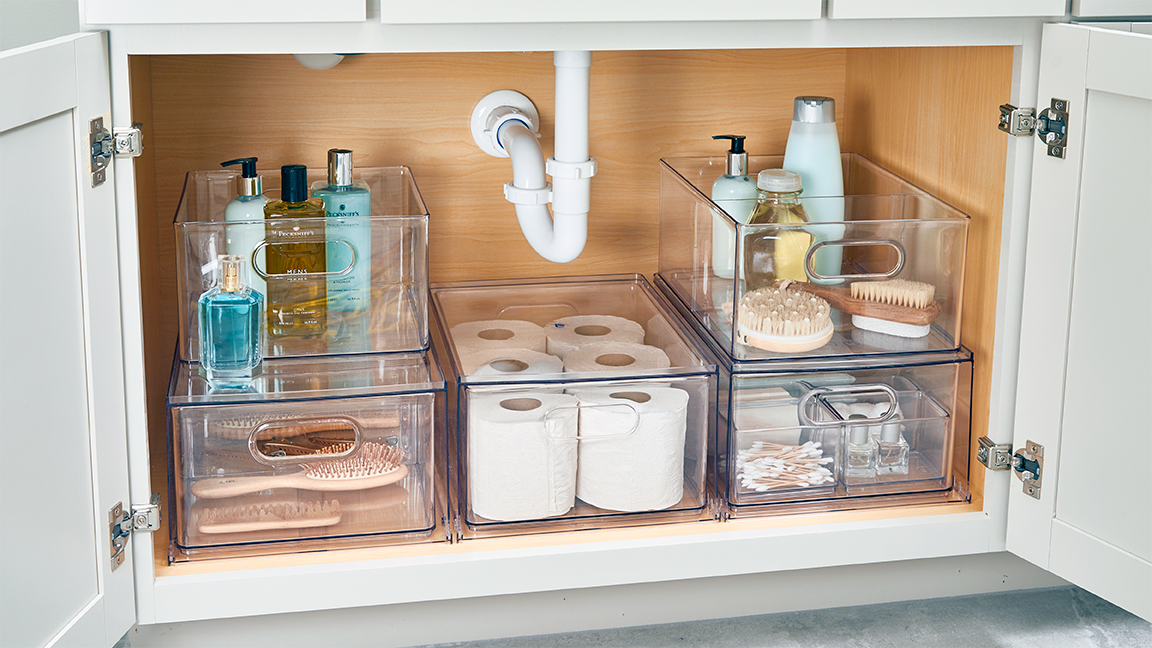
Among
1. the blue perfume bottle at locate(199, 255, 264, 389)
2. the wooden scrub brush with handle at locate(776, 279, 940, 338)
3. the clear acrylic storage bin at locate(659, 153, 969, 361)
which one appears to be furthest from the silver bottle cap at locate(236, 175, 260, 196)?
the wooden scrub brush with handle at locate(776, 279, 940, 338)

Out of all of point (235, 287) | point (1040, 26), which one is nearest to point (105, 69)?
point (235, 287)

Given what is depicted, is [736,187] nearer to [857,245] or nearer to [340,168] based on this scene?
[857,245]

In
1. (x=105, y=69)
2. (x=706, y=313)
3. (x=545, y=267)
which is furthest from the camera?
(x=545, y=267)

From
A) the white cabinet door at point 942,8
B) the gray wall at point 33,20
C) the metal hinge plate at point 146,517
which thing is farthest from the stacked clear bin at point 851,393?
the gray wall at point 33,20

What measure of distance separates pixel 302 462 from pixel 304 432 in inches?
1.2

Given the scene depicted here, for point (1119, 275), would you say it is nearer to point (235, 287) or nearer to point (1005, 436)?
point (1005, 436)

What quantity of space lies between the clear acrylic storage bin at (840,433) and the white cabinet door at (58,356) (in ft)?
2.01

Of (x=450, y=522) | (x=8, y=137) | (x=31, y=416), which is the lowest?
(x=450, y=522)

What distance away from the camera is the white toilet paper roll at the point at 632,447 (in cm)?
112

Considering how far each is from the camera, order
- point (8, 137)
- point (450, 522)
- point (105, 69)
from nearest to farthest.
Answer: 1. point (8, 137)
2. point (105, 69)
3. point (450, 522)

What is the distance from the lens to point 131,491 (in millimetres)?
1022

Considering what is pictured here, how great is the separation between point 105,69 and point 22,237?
173mm

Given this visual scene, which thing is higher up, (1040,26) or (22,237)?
(1040,26)

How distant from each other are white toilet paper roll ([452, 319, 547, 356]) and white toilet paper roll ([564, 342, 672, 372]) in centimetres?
6
